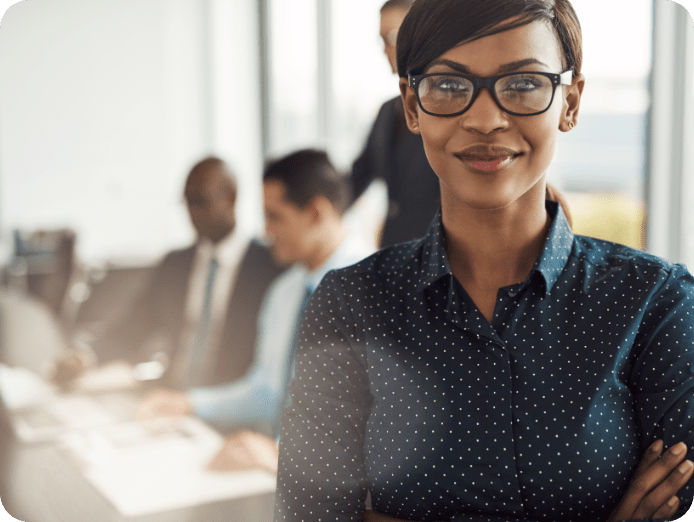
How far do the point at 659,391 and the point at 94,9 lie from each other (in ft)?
7.74

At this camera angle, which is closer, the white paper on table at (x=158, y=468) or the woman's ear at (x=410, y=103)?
the woman's ear at (x=410, y=103)

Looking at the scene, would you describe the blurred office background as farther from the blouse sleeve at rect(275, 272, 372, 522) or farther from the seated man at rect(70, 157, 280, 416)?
the blouse sleeve at rect(275, 272, 372, 522)

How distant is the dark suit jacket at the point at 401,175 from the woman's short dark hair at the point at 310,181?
0.49 feet

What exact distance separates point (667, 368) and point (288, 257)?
84 centimetres

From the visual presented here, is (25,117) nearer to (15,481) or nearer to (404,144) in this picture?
(15,481)

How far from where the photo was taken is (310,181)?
1.31 m

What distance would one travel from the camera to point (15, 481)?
123cm

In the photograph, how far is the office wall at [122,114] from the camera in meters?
2.00

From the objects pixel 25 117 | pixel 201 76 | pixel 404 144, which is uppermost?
pixel 201 76

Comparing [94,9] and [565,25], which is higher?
[94,9]

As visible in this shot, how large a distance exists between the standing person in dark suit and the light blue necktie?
72cm

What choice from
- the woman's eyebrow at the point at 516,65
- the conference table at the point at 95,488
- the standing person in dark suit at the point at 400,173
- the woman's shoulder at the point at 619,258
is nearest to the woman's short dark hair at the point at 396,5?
the standing person in dark suit at the point at 400,173

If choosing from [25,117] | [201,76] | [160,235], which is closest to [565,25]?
[25,117]

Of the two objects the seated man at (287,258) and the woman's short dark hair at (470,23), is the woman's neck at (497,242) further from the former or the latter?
the seated man at (287,258)
